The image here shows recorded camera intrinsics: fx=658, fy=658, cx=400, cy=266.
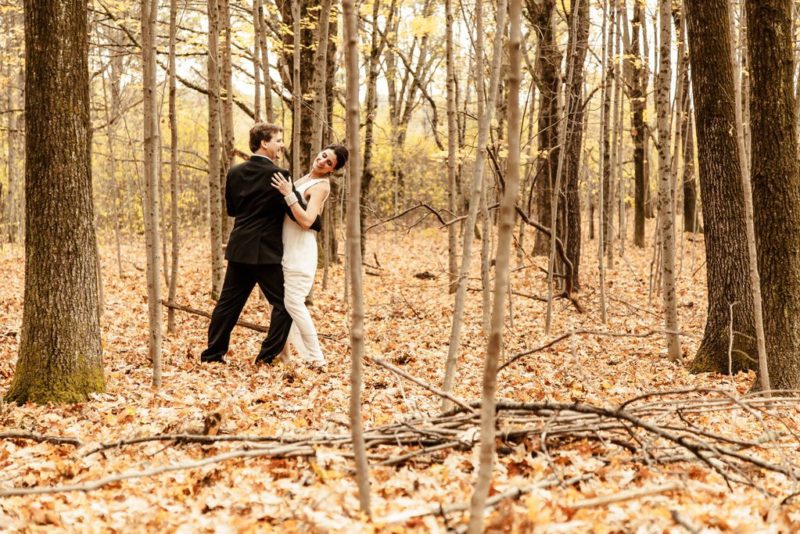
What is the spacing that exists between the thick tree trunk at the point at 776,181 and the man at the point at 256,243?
3961mm

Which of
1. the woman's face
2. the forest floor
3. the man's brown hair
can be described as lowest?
the forest floor

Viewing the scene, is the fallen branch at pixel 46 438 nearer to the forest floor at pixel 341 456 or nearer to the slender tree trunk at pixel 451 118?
the forest floor at pixel 341 456

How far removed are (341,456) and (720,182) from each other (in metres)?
4.75

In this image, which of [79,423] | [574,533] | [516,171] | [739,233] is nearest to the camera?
[516,171]

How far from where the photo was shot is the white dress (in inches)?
237

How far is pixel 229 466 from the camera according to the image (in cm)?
334

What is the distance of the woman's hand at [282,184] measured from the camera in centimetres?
577

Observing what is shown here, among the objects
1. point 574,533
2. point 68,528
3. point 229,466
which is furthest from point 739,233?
point 68,528

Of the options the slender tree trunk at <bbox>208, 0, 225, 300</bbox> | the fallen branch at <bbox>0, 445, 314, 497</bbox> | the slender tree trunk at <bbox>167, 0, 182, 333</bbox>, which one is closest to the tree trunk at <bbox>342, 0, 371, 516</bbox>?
the fallen branch at <bbox>0, 445, 314, 497</bbox>

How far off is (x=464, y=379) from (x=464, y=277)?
2.38 meters

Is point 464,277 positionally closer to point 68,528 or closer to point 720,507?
point 720,507

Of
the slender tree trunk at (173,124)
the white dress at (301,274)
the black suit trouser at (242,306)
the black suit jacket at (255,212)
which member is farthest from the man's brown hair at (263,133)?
the black suit trouser at (242,306)

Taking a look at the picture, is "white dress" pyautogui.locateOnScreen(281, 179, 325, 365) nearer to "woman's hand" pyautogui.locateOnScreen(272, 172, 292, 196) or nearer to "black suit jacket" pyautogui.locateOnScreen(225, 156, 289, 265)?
"black suit jacket" pyautogui.locateOnScreen(225, 156, 289, 265)

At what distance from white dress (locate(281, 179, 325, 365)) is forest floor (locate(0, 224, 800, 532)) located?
0.22 m
